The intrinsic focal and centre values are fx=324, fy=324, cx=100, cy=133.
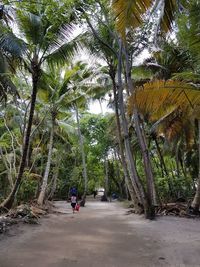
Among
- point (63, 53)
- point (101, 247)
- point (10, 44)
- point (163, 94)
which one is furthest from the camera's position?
point (63, 53)

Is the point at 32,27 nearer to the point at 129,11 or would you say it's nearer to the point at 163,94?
the point at 129,11

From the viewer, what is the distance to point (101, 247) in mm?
7230

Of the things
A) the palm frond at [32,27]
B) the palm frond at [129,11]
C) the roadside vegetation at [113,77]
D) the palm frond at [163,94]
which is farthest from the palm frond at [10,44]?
the palm frond at [163,94]

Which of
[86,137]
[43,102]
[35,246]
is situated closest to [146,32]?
[43,102]

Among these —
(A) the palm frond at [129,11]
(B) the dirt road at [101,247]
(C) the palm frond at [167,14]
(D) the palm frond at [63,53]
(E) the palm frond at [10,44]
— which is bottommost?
(B) the dirt road at [101,247]

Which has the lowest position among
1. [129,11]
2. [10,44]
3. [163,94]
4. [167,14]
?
[163,94]

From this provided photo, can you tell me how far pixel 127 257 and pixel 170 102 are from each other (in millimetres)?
3770

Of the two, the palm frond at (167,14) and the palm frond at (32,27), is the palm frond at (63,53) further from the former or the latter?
the palm frond at (167,14)

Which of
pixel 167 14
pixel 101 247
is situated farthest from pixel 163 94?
pixel 101 247

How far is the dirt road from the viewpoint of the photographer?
5871 millimetres

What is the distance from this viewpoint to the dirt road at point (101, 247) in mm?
5871

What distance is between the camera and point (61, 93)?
1780 centimetres

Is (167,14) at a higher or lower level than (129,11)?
higher

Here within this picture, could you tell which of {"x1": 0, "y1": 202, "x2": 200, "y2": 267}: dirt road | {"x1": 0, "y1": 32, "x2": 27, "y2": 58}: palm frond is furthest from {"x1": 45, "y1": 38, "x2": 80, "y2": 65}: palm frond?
{"x1": 0, "y1": 202, "x2": 200, "y2": 267}: dirt road
